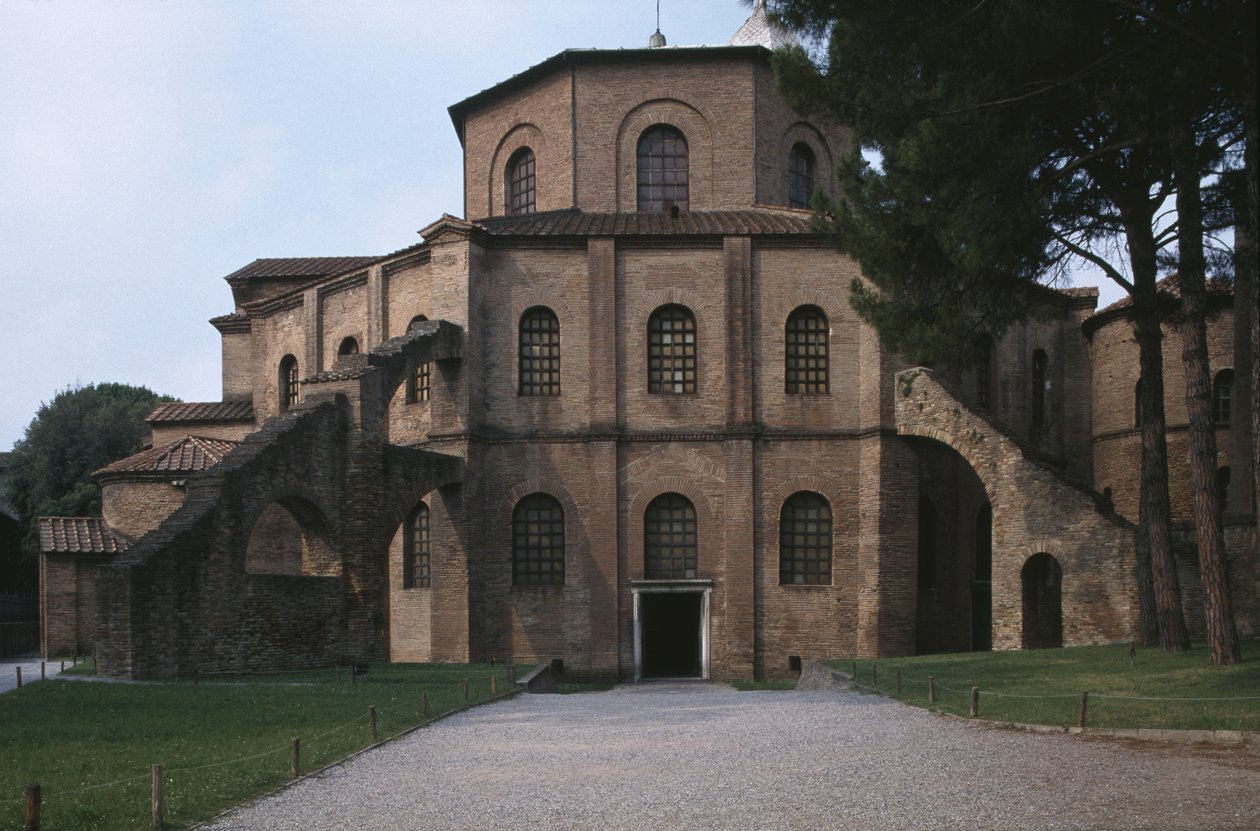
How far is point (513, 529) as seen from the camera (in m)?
26.6

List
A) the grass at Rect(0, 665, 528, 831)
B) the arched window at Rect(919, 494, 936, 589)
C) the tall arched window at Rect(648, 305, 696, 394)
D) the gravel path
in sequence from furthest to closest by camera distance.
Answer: the arched window at Rect(919, 494, 936, 589), the tall arched window at Rect(648, 305, 696, 394), the grass at Rect(0, 665, 528, 831), the gravel path

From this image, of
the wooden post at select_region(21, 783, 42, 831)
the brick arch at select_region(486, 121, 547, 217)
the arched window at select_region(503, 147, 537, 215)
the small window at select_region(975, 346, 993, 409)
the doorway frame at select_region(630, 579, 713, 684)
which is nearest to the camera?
the wooden post at select_region(21, 783, 42, 831)

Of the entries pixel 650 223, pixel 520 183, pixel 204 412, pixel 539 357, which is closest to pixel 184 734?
pixel 539 357

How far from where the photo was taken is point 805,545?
86.1ft

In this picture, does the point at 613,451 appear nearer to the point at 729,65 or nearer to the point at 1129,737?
the point at 729,65

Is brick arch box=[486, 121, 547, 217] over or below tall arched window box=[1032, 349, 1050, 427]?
over

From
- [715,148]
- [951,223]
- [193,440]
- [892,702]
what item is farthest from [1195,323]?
[193,440]

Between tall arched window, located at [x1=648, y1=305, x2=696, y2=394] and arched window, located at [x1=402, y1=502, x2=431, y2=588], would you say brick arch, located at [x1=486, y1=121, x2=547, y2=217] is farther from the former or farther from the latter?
arched window, located at [x1=402, y1=502, x2=431, y2=588]

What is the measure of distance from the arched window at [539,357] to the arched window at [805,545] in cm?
590

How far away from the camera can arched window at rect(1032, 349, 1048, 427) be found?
31438mm

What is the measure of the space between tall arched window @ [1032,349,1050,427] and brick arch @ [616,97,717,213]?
32.6ft

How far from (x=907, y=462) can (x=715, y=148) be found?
354 inches

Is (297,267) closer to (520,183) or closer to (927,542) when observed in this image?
(520,183)

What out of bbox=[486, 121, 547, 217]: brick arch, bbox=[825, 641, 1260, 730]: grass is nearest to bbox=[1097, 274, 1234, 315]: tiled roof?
bbox=[825, 641, 1260, 730]: grass
